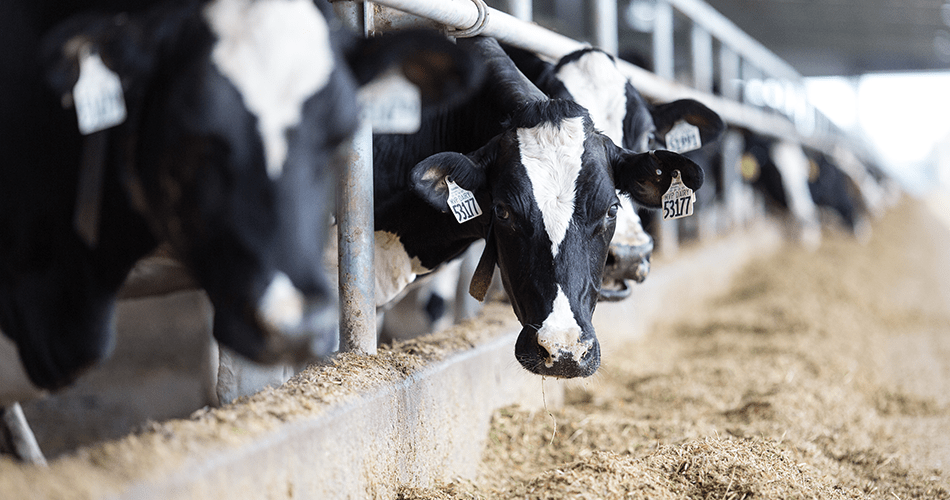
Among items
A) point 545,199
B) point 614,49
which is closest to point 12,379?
point 545,199

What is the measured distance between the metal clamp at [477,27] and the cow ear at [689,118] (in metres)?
1.12

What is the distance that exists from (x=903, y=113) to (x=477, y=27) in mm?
63709

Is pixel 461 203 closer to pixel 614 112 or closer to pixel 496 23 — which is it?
pixel 496 23

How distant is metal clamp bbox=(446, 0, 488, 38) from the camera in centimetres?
274

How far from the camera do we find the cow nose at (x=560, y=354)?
2.18m

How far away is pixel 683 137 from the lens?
3545 mm

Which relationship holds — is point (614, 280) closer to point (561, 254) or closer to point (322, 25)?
point (561, 254)

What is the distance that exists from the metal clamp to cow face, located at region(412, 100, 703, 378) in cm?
40

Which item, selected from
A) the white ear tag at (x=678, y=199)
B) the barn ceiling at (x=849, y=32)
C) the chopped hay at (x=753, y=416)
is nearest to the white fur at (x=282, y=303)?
the chopped hay at (x=753, y=416)

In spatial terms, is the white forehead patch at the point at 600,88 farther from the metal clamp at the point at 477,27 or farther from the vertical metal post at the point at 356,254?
the vertical metal post at the point at 356,254

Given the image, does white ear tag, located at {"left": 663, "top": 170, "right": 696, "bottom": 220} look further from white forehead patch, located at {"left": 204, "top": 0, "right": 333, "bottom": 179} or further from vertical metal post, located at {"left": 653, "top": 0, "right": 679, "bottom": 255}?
vertical metal post, located at {"left": 653, "top": 0, "right": 679, "bottom": 255}

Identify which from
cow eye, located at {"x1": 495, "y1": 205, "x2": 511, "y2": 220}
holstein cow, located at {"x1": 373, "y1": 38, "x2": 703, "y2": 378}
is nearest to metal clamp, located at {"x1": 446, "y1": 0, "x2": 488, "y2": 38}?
holstein cow, located at {"x1": 373, "y1": 38, "x2": 703, "y2": 378}

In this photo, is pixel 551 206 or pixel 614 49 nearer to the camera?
pixel 551 206

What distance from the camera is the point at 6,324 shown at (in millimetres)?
2090
